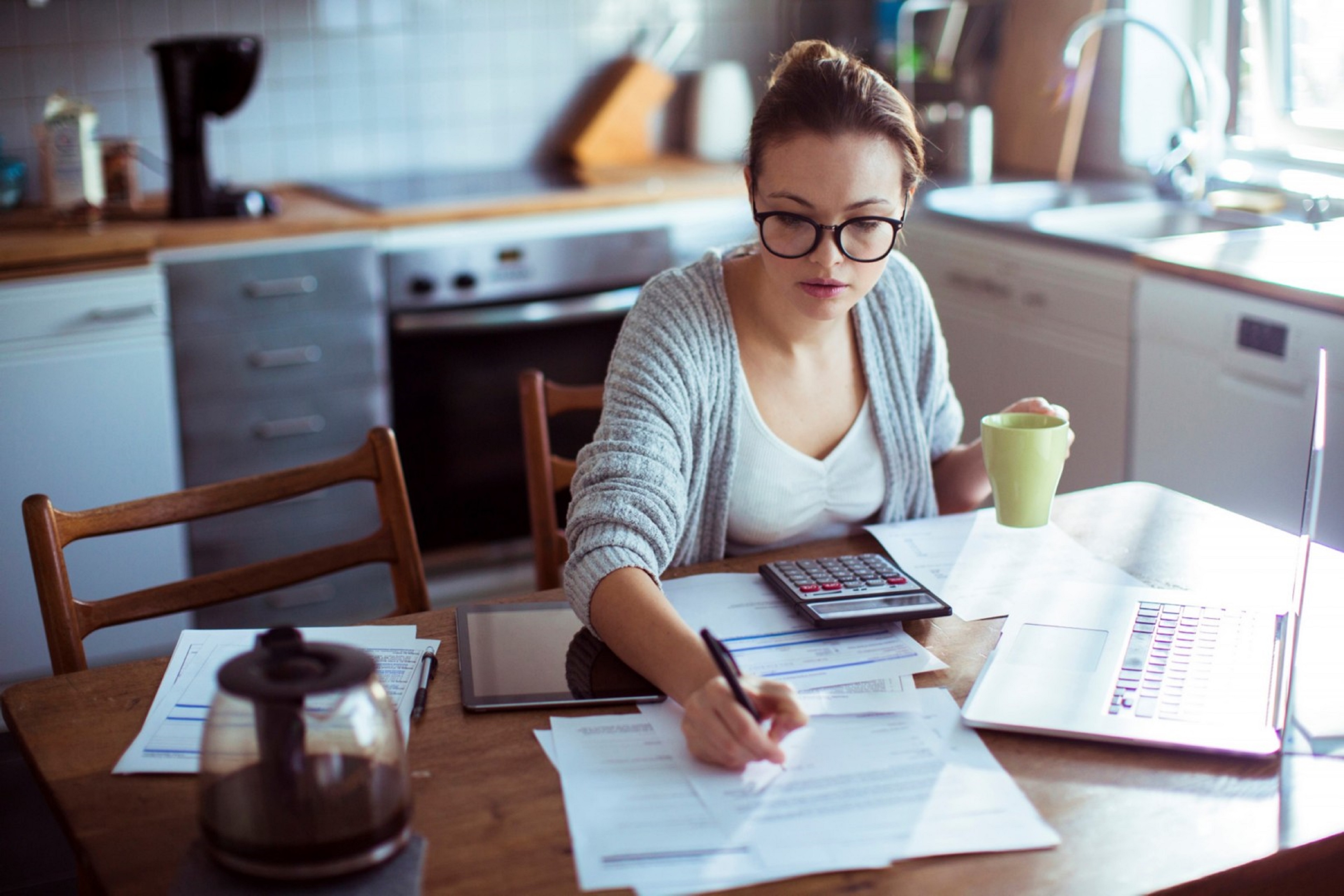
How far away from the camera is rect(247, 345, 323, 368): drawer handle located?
274 cm

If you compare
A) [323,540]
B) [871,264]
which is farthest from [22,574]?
[871,264]

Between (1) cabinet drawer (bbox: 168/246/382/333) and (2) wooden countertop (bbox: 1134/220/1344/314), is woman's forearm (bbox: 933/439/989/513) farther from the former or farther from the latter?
(1) cabinet drawer (bbox: 168/246/382/333)

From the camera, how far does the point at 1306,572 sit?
1.02 meters

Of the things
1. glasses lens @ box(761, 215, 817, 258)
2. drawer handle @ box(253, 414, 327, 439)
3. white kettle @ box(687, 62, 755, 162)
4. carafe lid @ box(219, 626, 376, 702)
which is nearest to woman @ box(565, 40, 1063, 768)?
glasses lens @ box(761, 215, 817, 258)

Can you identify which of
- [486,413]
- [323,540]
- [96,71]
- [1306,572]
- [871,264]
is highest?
[96,71]

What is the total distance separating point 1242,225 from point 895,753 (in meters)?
2.19

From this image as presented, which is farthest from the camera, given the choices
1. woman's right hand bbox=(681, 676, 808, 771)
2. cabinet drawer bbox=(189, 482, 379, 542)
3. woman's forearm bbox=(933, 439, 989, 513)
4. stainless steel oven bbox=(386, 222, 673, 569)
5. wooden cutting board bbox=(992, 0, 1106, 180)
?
wooden cutting board bbox=(992, 0, 1106, 180)

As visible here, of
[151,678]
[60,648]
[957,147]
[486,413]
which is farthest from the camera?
[957,147]

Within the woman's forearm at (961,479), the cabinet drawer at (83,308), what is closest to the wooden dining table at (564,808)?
the woman's forearm at (961,479)

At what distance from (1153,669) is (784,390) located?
0.59 meters

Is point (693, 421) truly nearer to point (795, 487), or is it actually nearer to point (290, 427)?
point (795, 487)

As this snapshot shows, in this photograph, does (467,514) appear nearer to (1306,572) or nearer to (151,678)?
(151,678)

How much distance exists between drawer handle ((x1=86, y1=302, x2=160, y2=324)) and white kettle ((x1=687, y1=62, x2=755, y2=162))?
62.6 inches

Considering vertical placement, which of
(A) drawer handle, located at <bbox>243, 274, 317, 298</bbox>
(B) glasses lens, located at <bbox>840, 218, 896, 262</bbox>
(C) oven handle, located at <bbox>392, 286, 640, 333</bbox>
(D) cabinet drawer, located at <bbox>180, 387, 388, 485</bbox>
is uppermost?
(B) glasses lens, located at <bbox>840, 218, 896, 262</bbox>
